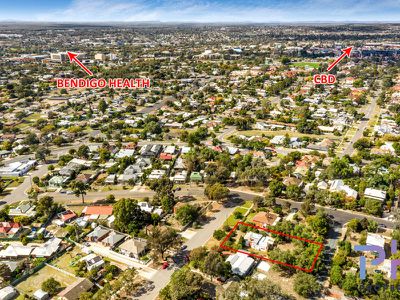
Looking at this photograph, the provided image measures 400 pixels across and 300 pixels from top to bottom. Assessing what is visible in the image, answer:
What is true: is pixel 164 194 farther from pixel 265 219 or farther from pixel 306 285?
pixel 306 285

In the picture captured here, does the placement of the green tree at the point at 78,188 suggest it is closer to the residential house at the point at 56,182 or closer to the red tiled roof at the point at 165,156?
the residential house at the point at 56,182

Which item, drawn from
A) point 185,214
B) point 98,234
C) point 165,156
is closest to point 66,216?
point 98,234

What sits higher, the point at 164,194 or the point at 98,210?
the point at 164,194

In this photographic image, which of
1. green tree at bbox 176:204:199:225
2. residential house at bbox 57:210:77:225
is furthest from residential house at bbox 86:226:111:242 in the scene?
green tree at bbox 176:204:199:225

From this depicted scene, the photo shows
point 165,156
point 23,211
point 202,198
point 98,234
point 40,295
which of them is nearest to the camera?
point 40,295

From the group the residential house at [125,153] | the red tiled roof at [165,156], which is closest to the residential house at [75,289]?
the red tiled roof at [165,156]

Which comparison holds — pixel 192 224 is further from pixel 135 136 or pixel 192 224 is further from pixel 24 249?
pixel 135 136
